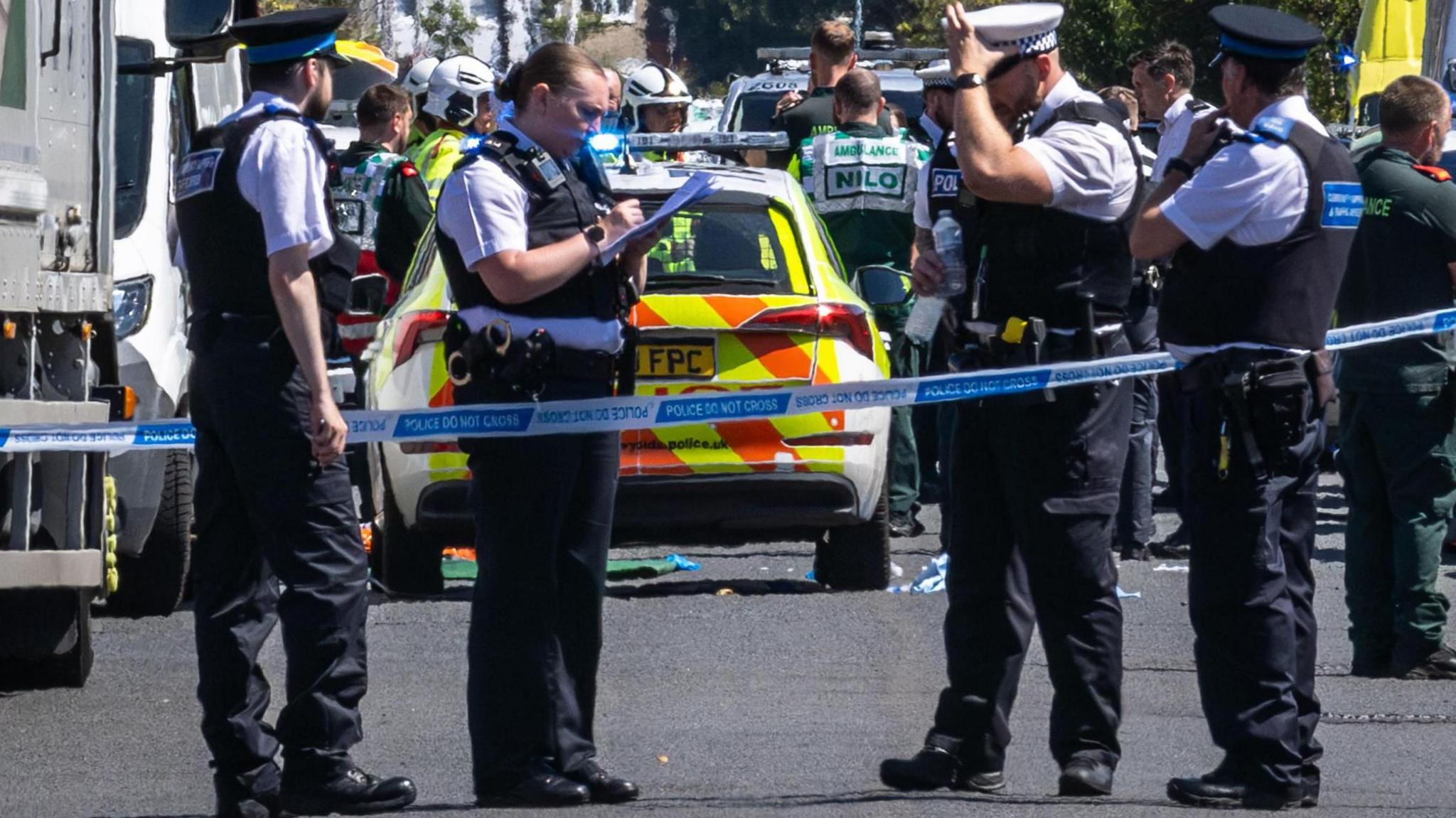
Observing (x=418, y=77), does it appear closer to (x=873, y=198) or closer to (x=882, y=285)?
(x=873, y=198)

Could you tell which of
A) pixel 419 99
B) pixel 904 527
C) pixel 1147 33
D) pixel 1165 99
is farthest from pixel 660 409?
pixel 1147 33

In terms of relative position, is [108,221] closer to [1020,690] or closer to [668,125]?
[1020,690]

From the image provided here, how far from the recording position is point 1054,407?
5.67m

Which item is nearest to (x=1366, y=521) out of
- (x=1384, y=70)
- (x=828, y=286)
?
(x=828, y=286)

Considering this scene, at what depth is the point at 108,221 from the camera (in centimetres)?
725

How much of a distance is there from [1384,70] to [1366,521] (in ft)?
24.5

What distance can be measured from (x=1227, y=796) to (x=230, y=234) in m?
2.70

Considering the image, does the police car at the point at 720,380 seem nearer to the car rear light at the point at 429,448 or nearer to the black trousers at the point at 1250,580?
the car rear light at the point at 429,448

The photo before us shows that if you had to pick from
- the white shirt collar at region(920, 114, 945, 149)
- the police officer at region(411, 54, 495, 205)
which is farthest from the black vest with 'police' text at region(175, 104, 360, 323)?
the white shirt collar at region(920, 114, 945, 149)

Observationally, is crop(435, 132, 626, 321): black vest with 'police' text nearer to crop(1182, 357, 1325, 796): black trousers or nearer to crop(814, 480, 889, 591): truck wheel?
crop(1182, 357, 1325, 796): black trousers

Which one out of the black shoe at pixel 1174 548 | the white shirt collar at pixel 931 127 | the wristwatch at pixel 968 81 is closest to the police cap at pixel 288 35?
the wristwatch at pixel 968 81

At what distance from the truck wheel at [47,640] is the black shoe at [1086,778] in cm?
305

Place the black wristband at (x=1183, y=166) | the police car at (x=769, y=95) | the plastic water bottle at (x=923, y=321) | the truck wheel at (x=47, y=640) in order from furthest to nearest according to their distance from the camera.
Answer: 1. the police car at (x=769, y=95)
2. the truck wheel at (x=47, y=640)
3. the plastic water bottle at (x=923, y=321)
4. the black wristband at (x=1183, y=166)

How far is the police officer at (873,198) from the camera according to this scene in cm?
1121
